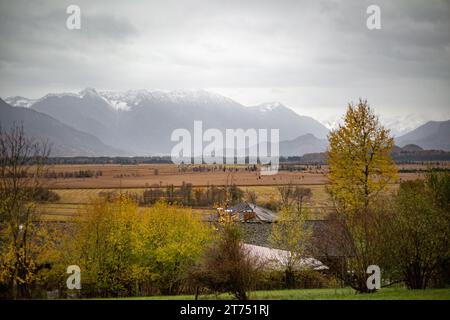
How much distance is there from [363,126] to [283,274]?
13725mm

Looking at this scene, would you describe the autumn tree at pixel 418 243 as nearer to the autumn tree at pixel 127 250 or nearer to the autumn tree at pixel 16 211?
the autumn tree at pixel 127 250

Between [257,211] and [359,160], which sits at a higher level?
[359,160]

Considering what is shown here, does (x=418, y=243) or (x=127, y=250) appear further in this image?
(x=127, y=250)

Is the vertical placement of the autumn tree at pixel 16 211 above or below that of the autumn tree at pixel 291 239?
above

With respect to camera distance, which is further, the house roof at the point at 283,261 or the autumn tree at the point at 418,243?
the house roof at the point at 283,261

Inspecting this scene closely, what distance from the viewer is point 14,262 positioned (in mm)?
29391

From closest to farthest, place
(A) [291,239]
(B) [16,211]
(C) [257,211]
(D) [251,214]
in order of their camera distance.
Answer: (B) [16,211], (A) [291,239], (D) [251,214], (C) [257,211]

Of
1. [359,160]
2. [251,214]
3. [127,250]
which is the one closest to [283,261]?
[359,160]

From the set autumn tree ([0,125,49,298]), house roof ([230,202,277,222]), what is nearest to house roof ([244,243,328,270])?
autumn tree ([0,125,49,298])

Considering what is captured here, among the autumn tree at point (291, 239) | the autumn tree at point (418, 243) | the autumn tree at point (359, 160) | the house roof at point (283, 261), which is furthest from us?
the autumn tree at point (291, 239)

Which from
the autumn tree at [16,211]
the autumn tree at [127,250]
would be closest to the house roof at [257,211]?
the autumn tree at [127,250]

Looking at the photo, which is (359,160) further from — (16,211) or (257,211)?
(257,211)

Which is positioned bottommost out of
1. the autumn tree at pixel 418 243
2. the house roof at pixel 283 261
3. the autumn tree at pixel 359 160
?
the house roof at pixel 283 261
